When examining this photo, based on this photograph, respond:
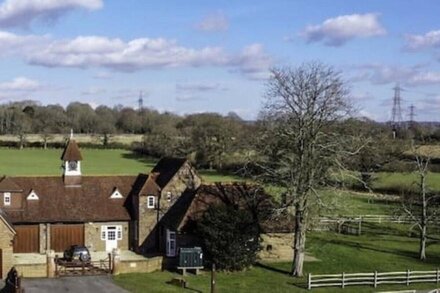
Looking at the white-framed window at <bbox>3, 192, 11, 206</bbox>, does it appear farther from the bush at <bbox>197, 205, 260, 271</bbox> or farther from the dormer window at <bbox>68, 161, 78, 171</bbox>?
the bush at <bbox>197, 205, 260, 271</bbox>

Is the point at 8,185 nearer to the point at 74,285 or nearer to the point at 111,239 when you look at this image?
the point at 111,239

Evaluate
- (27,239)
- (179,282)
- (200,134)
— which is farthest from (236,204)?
(200,134)

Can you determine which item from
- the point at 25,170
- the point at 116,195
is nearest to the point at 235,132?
the point at 25,170

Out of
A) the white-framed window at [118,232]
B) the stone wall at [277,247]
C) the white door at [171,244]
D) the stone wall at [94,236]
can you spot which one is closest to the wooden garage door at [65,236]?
the stone wall at [94,236]

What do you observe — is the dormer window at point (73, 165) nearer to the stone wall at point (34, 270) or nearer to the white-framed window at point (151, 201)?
the white-framed window at point (151, 201)

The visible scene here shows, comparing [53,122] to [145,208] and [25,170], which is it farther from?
[145,208]
